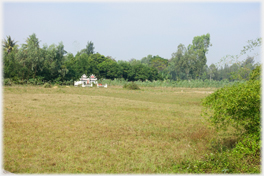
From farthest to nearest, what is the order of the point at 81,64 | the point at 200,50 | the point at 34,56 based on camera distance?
1. the point at 200,50
2. the point at 81,64
3. the point at 34,56

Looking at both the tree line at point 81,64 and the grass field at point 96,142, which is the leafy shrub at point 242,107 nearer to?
the grass field at point 96,142

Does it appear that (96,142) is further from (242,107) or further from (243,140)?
(242,107)

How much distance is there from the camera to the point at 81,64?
1818 inches

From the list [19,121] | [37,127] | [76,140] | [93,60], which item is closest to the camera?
[76,140]

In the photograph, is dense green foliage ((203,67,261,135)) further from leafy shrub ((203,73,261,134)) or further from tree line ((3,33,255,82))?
tree line ((3,33,255,82))

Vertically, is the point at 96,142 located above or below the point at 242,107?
below

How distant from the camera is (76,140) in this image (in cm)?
666

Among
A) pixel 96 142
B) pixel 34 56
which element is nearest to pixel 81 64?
pixel 34 56

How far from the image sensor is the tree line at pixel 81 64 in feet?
107

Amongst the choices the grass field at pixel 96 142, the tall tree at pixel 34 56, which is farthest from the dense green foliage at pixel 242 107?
the tall tree at pixel 34 56

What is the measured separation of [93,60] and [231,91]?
4716 cm

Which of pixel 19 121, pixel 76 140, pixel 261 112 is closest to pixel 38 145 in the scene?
pixel 76 140

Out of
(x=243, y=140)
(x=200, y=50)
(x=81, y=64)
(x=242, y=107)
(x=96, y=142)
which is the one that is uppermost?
(x=200, y=50)

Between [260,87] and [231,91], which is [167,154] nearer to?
[231,91]
